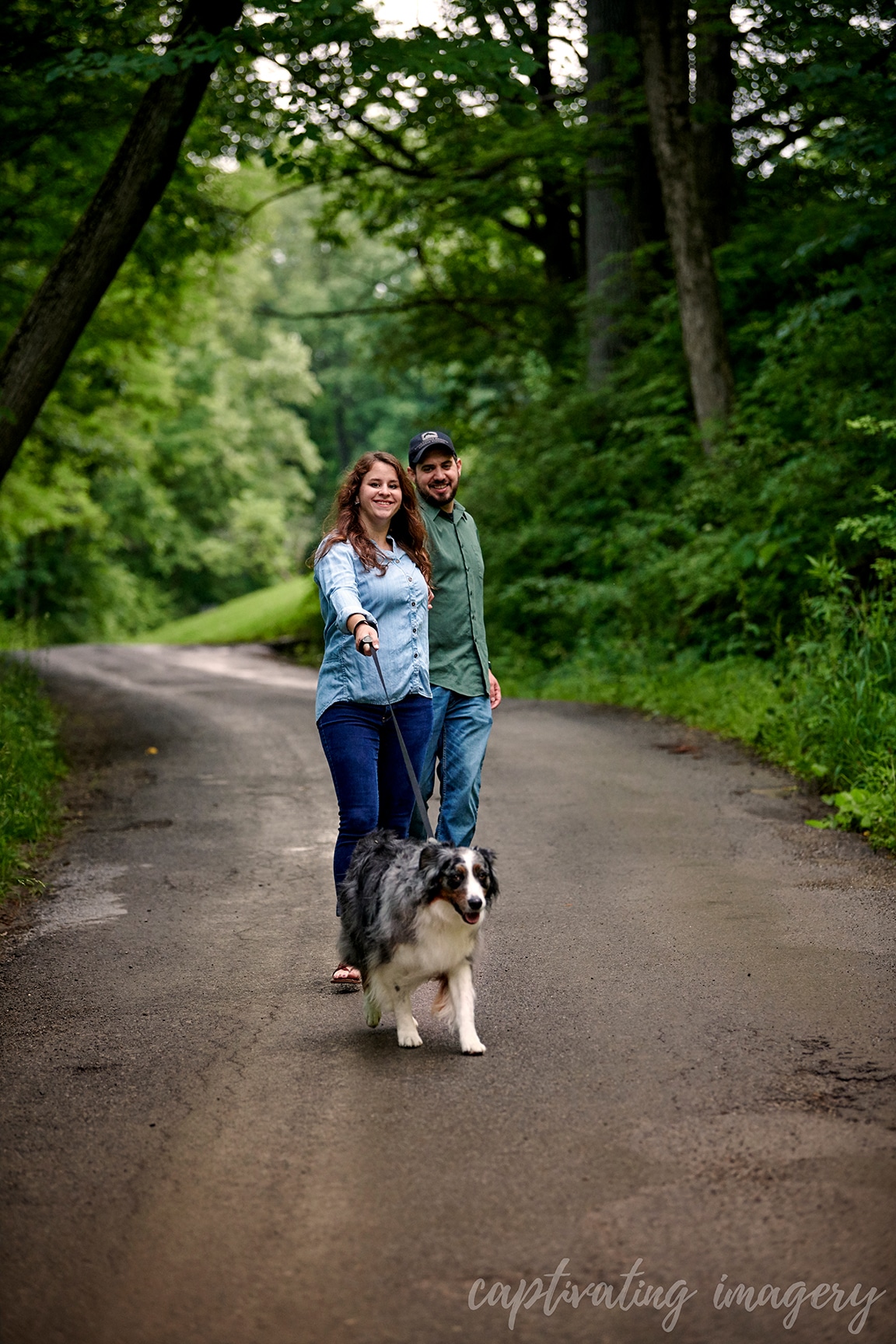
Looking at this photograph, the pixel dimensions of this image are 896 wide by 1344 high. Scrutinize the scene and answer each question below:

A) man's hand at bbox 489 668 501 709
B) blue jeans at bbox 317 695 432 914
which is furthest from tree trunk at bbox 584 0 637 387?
blue jeans at bbox 317 695 432 914

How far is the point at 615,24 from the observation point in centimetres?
1758

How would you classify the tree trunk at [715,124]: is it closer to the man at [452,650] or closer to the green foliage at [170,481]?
the green foliage at [170,481]

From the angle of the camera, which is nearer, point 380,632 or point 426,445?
point 380,632

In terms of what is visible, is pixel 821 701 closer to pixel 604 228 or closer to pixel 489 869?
pixel 489 869

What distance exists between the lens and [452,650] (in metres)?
5.59

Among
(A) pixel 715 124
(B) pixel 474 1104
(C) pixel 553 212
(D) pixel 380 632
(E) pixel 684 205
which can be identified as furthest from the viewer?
(C) pixel 553 212

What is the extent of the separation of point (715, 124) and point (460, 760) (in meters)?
14.8

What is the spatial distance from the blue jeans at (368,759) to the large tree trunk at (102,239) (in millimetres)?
7655

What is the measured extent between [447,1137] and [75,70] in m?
9.38

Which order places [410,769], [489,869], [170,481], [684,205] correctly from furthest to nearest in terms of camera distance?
[170,481], [684,205], [410,769], [489,869]

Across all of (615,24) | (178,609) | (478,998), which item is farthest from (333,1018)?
(178,609)

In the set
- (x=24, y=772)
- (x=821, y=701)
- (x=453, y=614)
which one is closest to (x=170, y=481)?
(x=24, y=772)

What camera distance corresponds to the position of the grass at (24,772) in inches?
305

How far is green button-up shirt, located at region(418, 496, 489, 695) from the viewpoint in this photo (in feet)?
18.2
